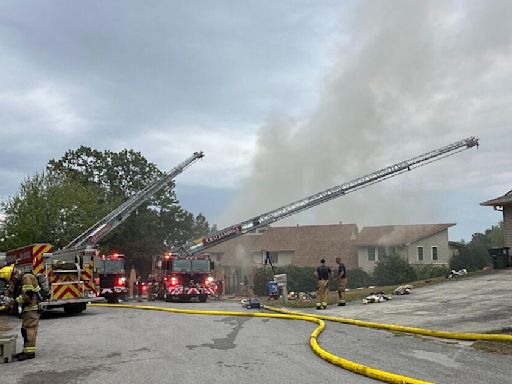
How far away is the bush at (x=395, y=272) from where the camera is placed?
109 ft

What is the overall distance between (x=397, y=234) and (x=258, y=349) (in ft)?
118

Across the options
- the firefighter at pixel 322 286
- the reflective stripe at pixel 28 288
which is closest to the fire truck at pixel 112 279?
the firefighter at pixel 322 286

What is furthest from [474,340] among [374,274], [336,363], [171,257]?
[374,274]

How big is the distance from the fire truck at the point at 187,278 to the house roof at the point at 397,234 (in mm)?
22223

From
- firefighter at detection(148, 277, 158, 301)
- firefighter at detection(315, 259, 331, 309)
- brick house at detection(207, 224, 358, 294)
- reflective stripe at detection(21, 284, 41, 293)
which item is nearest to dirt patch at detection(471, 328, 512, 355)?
firefighter at detection(315, 259, 331, 309)

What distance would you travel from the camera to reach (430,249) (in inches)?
1626

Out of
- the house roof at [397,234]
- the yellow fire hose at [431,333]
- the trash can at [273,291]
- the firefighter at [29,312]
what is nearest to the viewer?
the yellow fire hose at [431,333]

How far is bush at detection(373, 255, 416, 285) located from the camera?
33.3 metres

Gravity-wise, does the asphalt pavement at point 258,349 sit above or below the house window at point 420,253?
below

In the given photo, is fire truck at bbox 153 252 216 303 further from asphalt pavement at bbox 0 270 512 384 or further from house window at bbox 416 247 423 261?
house window at bbox 416 247 423 261

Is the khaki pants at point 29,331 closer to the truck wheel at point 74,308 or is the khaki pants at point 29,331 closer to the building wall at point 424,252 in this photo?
the truck wheel at point 74,308

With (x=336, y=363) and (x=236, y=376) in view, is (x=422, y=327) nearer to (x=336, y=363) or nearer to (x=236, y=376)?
(x=336, y=363)

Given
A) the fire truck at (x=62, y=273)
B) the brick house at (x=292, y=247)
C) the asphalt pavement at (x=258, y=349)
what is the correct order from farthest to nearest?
the brick house at (x=292, y=247) < the fire truck at (x=62, y=273) < the asphalt pavement at (x=258, y=349)

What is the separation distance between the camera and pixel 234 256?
1750 inches
